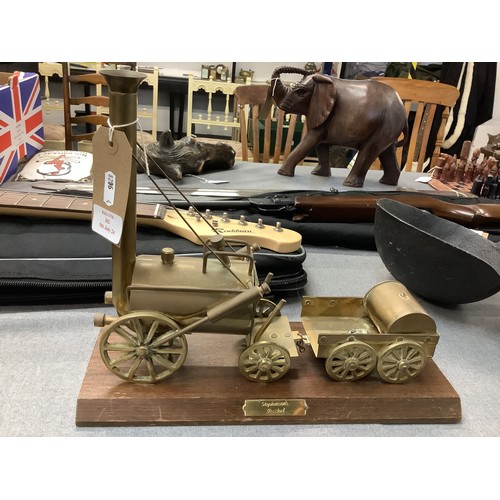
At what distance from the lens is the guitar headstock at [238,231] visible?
855mm

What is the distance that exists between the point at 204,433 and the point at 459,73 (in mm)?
2252

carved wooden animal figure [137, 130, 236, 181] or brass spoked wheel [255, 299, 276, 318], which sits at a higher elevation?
carved wooden animal figure [137, 130, 236, 181]

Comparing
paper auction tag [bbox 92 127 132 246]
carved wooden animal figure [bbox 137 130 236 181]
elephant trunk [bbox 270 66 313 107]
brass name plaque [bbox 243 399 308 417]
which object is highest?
elephant trunk [bbox 270 66 313 107]

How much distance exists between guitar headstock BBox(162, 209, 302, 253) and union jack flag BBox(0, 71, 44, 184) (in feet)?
1.50

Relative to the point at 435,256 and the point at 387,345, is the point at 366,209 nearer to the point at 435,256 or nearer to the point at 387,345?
the point at 435,256

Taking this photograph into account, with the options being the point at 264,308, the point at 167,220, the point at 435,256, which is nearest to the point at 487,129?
the point at 435,256

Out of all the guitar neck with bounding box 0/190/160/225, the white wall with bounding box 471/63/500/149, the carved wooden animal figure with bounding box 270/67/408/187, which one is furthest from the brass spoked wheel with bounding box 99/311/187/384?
the white wall with bounding box 471/63/500/149

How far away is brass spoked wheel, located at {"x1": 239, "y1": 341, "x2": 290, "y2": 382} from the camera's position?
1.98 ft

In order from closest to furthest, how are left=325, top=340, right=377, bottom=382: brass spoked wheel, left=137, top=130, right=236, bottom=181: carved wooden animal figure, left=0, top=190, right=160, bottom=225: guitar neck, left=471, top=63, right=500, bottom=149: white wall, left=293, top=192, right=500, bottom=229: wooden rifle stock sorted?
left=325, top=340, right=377, bottom=382: brass spoked wheel → left=0, top=190, right=160, bottom=225: guitar neck → left=293, top=192, right=500, bottom=229: wooden rifle stock → left=137, top=130, right=236, bottom=181: carved wooden animal figure → left=471, top=63, right=500, bottom=149: white wall

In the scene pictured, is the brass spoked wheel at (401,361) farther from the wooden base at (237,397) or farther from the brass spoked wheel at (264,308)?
the brass spoked wheel at (264,308)

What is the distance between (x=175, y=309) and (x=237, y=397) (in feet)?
0.44

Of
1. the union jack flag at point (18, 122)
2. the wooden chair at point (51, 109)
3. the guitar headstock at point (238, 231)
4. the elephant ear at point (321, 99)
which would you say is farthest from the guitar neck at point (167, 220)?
the wooden chair at point (51, 109)

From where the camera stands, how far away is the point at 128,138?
0.53m

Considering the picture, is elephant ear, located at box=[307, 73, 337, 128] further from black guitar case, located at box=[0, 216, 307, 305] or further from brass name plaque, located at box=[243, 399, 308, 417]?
brass name plaque, located at box=[243, 399, 308, 417]
